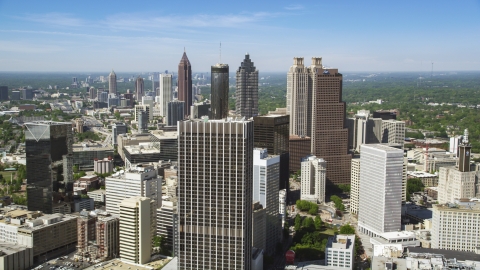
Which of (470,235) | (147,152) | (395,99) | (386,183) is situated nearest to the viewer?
(470,235)

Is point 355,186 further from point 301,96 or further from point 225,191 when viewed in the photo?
point 225,191

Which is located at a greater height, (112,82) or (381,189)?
(112,82)

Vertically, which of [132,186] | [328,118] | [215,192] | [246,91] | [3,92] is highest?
[246,91]

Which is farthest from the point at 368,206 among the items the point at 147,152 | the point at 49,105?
the point at 49,105

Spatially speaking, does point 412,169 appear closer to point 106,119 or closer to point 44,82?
point 106,119

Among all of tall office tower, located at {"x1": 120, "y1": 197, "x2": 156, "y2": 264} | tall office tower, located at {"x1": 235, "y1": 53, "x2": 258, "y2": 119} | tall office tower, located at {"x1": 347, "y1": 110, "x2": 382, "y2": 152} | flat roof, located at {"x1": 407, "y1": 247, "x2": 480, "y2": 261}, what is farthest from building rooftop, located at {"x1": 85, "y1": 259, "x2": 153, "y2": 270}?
tall office tower, located at {"x1": 347, "y1": 110, "x2": 382, "y2": 152}

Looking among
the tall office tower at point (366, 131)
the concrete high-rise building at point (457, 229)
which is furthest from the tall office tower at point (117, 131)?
the concrete high-rise building at point (457, 229)

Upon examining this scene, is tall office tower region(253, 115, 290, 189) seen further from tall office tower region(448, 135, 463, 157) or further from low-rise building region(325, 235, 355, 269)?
tall office tower region(448, 135, 463, 157)

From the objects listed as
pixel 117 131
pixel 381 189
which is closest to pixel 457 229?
pixel 381 189
